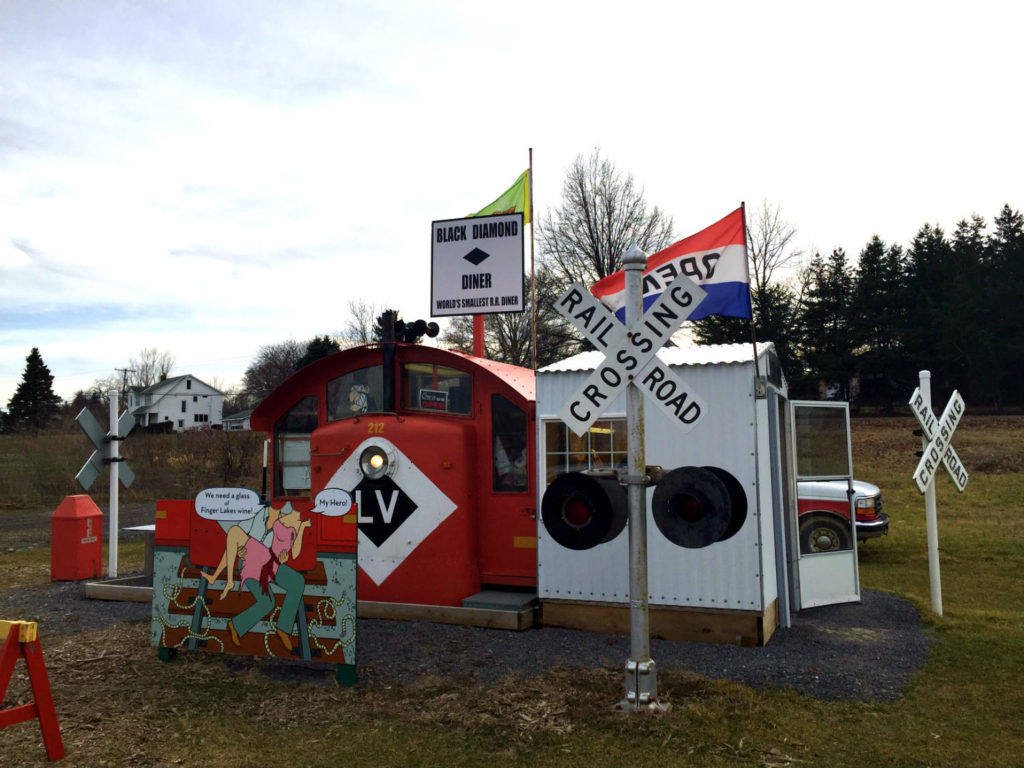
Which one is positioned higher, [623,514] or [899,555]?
[623,514]

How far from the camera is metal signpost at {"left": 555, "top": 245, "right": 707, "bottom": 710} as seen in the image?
526 centimetres

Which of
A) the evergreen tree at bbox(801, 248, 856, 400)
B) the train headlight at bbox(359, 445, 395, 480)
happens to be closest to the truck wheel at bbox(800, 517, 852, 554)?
the train headlight at bbox(359, 445, 395, 480)

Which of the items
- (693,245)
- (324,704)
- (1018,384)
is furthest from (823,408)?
(1018,384)

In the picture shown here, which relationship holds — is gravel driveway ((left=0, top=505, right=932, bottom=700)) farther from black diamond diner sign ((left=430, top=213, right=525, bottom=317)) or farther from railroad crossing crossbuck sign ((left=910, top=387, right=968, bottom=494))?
black diamond diner sign ((left=430, top=213, right=525, bottom=317))

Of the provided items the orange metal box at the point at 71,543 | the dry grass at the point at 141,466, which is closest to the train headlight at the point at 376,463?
the orange metal box at the point at 71,543

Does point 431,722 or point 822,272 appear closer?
point 431,722

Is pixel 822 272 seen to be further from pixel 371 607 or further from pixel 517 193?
pixel 371 607

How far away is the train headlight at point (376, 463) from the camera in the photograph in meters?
8.95

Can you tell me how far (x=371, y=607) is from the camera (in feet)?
28.7

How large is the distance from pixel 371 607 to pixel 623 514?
4.20 metres

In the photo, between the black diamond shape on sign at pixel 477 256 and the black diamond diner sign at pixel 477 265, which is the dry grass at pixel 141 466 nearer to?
the black diamond diner sign at pixel 477 265

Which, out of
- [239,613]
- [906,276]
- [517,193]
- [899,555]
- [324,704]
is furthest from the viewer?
[906,276]

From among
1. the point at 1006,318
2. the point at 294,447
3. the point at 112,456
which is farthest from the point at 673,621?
the point at 1006,318

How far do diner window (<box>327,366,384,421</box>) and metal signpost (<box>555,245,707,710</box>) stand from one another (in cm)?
454
